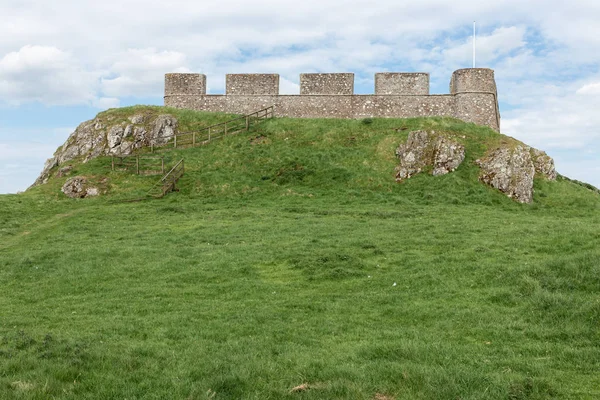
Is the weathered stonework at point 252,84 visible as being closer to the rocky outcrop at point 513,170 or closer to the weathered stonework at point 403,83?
the weathered stonework at point 403,83

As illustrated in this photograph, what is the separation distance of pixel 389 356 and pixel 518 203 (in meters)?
27.0

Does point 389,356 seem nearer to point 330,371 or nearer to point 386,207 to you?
point 330,371

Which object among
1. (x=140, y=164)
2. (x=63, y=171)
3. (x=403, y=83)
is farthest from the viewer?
(x=403, y=83)

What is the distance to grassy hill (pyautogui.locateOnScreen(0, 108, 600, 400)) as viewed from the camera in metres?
9.18

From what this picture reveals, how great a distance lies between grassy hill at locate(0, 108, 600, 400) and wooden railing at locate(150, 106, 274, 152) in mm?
8976

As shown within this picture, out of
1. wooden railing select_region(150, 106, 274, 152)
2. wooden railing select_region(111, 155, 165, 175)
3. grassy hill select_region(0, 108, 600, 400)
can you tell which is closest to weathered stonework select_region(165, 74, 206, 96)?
wooden railing select_region(150, 106, 274, 152)

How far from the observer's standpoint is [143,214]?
3100 centimetres

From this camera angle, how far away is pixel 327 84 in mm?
47031

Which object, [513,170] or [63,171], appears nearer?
[513,170]

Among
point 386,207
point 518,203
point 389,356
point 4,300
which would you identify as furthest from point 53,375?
point 518,203

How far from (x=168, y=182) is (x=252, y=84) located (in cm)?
1538

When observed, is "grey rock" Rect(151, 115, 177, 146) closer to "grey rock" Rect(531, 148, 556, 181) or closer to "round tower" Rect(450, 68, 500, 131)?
"round tower" Rect(450, 68, 500, 131)

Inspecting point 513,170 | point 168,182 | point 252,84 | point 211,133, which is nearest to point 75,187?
point 168,182

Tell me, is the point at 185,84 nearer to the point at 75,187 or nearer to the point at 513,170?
the point at 75,187
